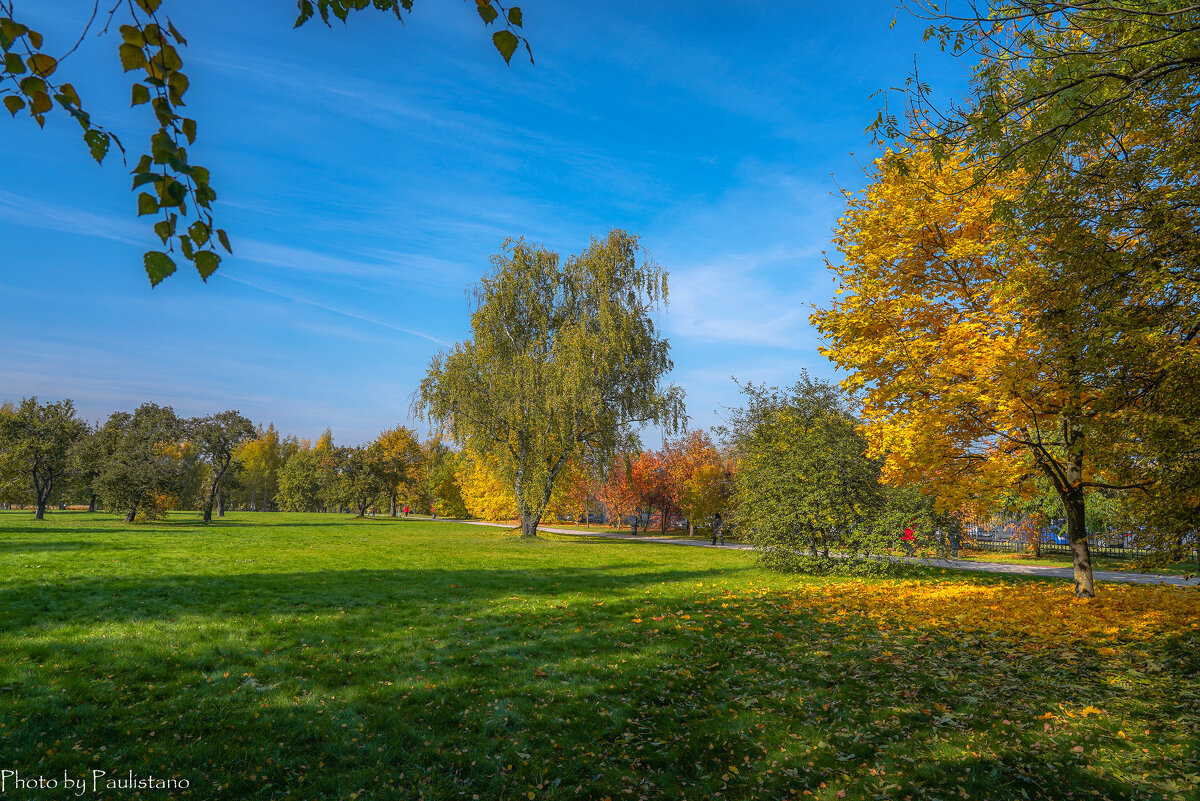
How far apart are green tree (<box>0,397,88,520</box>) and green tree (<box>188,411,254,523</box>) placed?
20.9 feet

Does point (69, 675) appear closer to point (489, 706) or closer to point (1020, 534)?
point (489, 706)

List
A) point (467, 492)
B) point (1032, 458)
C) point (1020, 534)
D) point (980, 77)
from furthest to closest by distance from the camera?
point (467, 492), point (1020, 534), point (1032, 458), point (980, 77)

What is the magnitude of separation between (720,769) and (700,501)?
30031mm

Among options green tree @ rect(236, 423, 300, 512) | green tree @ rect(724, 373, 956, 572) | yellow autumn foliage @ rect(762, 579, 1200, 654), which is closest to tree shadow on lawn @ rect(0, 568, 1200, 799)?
yellow autumn foliage @ rect(762, 579, 1200, 654)

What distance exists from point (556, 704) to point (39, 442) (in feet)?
124

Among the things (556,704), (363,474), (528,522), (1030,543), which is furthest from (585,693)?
(363,474)

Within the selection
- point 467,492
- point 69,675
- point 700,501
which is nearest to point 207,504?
point 467,492

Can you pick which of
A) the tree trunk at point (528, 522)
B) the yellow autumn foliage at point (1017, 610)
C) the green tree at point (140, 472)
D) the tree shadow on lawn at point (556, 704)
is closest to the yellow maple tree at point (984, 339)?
the yellow autumn foliage at point (1017, 610)

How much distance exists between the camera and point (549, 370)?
24.5 meters

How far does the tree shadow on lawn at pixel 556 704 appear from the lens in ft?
13.3

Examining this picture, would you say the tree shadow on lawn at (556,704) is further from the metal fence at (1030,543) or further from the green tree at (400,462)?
the green tree at (400,462)

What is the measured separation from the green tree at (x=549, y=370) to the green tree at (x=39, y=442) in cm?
2149

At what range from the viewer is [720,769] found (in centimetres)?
429

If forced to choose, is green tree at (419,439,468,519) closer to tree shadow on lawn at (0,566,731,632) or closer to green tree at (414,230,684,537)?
green tree at (414,230,684,537)
